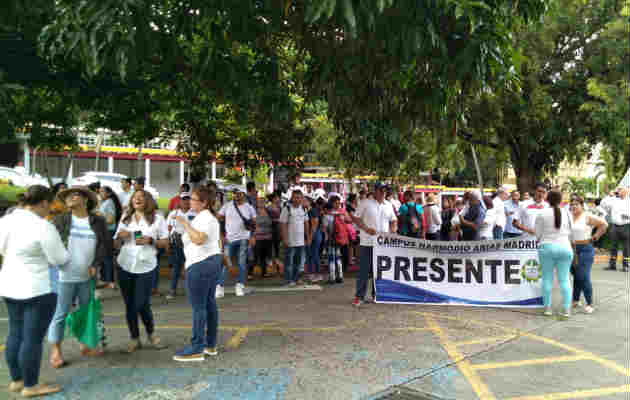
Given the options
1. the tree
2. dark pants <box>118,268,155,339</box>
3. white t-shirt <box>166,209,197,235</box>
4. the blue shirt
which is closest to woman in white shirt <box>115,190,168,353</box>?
dark pants <box>118,268,155,339</box>

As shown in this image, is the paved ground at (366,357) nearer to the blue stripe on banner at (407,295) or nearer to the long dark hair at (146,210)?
the blue stripe on banner at (407,295)

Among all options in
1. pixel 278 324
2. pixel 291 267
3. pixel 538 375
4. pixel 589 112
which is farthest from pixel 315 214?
pixel 589 112

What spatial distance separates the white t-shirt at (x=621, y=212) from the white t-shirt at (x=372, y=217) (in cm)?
692

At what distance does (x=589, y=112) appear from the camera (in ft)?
55.5

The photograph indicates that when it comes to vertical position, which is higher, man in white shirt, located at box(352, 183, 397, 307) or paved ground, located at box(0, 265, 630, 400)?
man in white shirt, located at box(352, 183, 397, 307)

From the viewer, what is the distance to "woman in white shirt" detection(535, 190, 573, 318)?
23.1 feet

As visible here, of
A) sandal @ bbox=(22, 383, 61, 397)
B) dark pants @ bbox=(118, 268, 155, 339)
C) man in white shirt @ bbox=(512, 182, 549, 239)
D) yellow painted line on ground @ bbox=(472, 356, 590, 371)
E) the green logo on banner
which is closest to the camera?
sandal @ bbox=(22, 383, 61, 397)

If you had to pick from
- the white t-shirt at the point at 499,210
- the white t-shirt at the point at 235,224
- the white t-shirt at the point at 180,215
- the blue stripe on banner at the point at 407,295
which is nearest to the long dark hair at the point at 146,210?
the white t-shirt at the point at 180,215

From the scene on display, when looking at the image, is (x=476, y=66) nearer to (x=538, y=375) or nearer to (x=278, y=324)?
(x=538, y=375)

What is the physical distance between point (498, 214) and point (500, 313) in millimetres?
3873

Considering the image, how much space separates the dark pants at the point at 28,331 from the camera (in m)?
4.17

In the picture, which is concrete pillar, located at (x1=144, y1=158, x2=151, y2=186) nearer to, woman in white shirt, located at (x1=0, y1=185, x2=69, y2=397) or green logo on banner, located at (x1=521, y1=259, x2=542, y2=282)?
green logo on banner, located at (x1=521, y1=259, x2=542, y2=282)

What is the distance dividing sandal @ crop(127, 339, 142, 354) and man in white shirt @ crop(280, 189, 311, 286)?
13.8ft

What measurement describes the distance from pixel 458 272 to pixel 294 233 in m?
2.97
